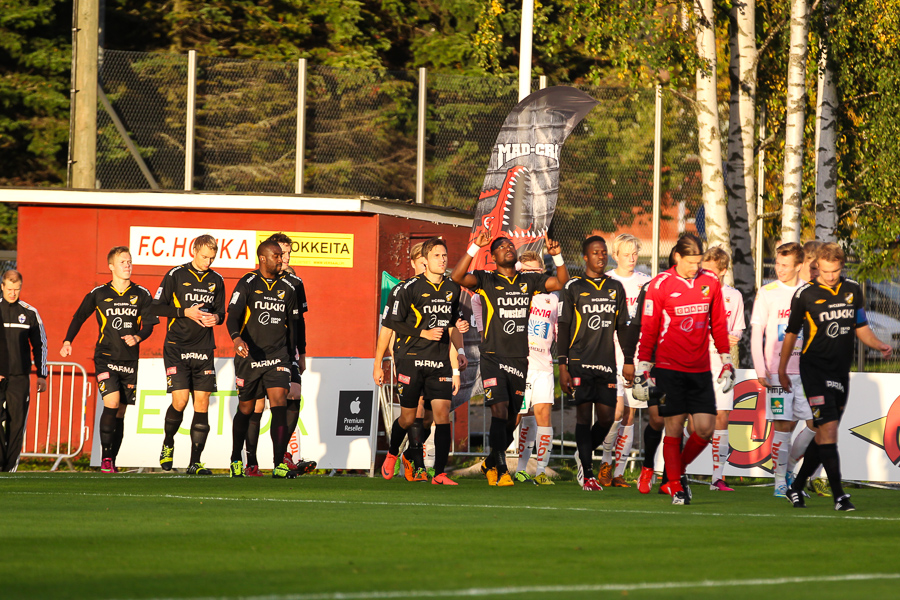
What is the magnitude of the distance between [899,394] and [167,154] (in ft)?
35.9

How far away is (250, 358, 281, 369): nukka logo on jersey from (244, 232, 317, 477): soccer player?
18 cm

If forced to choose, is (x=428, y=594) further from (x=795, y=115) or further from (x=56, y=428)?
(x=795, y=115)

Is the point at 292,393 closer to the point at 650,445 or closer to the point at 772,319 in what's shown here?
the point at 650,445

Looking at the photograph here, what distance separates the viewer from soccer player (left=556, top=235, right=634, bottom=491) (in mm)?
11797

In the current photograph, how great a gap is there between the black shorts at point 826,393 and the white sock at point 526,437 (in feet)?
10.8

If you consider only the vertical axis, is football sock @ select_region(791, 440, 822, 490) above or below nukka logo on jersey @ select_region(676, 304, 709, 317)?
below

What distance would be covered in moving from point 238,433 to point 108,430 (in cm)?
179

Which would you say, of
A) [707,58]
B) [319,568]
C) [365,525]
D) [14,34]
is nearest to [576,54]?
[707,58]

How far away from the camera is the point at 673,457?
10.0 metres

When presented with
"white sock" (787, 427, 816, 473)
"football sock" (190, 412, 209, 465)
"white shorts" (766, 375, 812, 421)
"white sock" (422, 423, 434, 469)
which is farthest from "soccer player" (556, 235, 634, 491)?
"football sock" (190, 412, 209, 465)

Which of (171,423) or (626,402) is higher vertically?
(626,402)

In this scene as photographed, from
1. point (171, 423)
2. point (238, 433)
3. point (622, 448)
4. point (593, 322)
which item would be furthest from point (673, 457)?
point (171, 423)

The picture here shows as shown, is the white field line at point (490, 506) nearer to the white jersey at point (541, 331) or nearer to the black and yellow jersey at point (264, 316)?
the black and yellow jersey at point (264, 316)

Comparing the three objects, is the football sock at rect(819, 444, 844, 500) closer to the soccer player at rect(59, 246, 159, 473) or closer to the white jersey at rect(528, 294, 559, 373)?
the white jersey at rect(528, 294, 559, 373)
